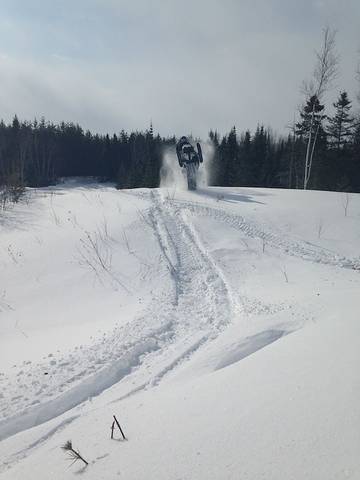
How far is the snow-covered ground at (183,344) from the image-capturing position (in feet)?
7.67

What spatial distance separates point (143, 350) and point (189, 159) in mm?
12258

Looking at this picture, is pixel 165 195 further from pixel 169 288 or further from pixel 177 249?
pixel 169 288

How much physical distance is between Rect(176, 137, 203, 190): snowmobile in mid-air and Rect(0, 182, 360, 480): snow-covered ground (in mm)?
3823

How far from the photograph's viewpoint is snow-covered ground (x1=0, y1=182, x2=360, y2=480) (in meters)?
2.34

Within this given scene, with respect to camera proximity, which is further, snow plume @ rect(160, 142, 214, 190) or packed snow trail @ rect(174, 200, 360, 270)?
snow plume @ rect(160, 142, 214, 190)

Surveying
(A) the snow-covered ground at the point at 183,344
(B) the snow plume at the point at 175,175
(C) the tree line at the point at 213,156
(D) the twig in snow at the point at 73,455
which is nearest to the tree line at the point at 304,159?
(C) the tree line at the point at 213,156

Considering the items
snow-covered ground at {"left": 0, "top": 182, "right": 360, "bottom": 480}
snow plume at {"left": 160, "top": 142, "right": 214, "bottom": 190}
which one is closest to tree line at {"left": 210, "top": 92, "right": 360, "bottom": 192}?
snow plume at {"left": 160, "top": 142, "right": 214, "bottom": 190}

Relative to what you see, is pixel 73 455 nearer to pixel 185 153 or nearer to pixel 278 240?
pixel 278 240

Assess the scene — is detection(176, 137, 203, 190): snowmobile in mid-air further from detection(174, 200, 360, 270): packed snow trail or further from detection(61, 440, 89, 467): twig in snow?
detection(61, 440, 89, 467): twig in snow

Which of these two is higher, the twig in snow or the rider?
the rider

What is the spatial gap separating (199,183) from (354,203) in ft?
24.7

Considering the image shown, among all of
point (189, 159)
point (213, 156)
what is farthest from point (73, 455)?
point (213, 156)

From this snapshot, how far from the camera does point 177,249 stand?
9.62m

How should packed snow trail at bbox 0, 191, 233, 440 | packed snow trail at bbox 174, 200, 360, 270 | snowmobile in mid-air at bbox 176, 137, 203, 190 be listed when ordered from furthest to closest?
snowmobile in mid-air at bbox 176, 137, 203, 190 < packed snow trail at bbox 174, 200, 360, 270 < packed snow trail at bbox 0, 191, 233, 440
